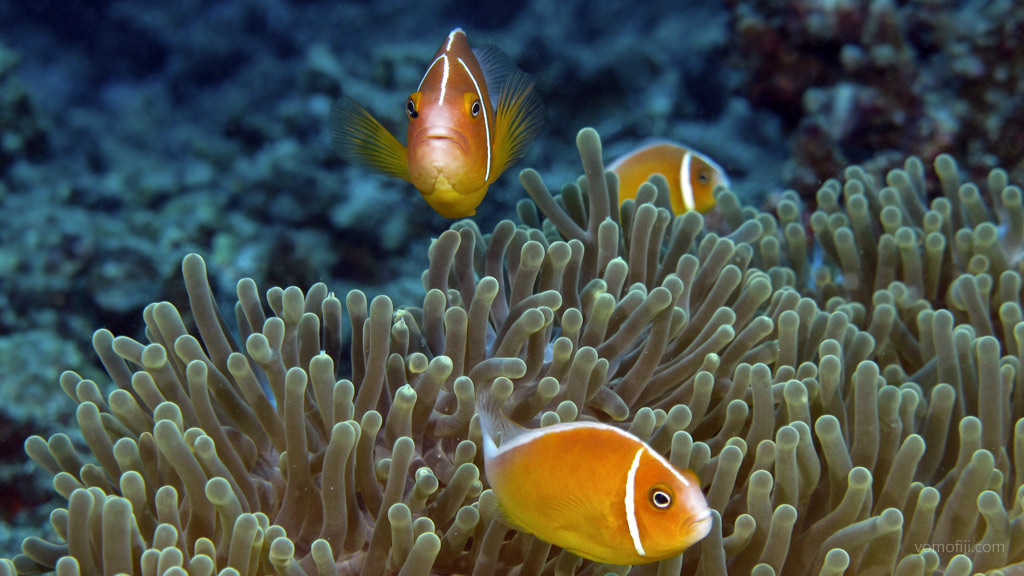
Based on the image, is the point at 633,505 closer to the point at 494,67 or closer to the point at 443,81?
the point at 443,81

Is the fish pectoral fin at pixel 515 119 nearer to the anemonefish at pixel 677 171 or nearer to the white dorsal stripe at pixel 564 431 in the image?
the white dorsal stripe at pixel 564 431

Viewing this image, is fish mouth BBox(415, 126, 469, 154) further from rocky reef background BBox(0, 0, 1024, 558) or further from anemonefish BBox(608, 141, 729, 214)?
rocky reef background BBox(0, 0, 1024, 558)

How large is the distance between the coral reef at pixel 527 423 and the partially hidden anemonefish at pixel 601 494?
0.15 meters

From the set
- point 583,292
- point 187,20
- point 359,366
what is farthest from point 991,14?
point 187,20

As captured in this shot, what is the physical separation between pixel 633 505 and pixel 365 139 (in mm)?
1254

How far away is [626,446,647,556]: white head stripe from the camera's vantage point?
111cm

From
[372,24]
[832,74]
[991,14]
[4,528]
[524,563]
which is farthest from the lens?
[372,24]

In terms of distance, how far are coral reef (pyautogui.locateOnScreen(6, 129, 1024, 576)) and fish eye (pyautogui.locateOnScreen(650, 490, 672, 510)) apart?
1.10ft

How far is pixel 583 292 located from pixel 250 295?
37.0 inches

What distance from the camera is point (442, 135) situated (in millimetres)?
1539

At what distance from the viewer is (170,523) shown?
1.50 metres

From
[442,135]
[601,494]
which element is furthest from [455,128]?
[601,494]

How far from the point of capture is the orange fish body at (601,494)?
1.09 m

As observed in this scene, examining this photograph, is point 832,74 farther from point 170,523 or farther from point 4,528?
point 4,528
